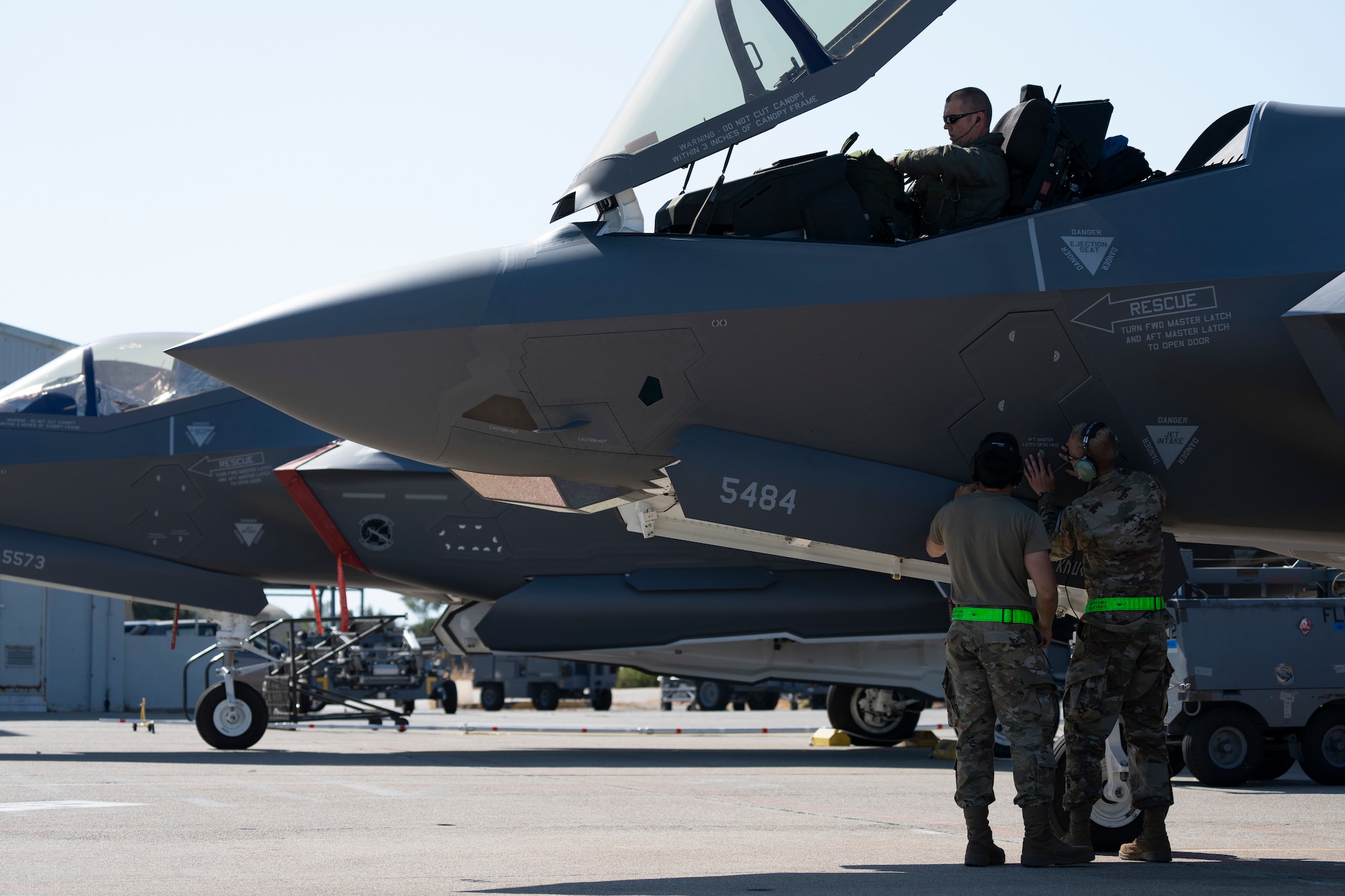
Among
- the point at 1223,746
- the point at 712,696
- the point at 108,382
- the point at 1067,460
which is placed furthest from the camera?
the point at 712,696

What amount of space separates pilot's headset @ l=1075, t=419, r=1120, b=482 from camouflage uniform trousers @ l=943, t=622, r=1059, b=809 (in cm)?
67

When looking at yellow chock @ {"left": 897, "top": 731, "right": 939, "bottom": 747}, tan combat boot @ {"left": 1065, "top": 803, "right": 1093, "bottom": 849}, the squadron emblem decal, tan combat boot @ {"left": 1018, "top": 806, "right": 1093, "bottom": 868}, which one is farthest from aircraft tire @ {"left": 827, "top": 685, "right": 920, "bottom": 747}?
tan combat boot @ {"left": 1018, "top": 806, "right": 1093, "bottom": 868}

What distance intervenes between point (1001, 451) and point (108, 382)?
10538 millimetres

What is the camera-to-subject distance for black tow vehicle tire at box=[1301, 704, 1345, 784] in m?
9.88

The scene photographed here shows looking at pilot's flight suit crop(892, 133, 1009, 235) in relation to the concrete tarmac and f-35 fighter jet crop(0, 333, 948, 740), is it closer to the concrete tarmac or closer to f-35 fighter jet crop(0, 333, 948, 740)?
the concrete tarmac

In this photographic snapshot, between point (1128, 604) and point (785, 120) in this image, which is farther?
point (1128, 604)

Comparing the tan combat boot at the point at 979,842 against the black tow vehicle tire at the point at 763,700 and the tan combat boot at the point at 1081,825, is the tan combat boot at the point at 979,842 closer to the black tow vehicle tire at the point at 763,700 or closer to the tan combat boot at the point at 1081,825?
the tan combat boot at the point at 1081,825

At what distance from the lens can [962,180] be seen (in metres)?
5.62

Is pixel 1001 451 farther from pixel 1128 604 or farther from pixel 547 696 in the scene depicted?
pixel 547 696

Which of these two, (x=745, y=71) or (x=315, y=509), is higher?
(x=745, y=71)

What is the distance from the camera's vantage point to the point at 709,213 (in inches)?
218

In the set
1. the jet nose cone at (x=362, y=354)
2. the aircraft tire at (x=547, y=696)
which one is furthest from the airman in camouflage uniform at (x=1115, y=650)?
the aircraft tire at (x=547, y=696)

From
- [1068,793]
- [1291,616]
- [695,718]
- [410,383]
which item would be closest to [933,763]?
[1291,616]

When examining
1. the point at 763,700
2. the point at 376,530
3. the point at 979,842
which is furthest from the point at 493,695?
the point at 979,842
